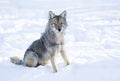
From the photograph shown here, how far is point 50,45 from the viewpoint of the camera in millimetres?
6375

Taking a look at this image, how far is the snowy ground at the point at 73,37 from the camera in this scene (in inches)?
238

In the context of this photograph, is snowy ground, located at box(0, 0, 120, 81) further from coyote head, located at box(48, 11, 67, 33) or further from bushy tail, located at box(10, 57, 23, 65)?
coyote head, located at box(48, 11, 67, 33)

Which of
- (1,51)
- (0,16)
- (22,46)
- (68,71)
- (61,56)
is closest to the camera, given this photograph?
(68,71)

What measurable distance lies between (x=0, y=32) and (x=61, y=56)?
11.7 feet

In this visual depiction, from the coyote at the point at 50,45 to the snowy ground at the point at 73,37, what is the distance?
0.17 m

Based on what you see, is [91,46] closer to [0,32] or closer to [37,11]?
[0,32]

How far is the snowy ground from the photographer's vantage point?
604 centimetres

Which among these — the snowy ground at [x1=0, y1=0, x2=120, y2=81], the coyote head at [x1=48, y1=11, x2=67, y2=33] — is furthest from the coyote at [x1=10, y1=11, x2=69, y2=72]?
the snowy ground at [x1=0, y1=0, x2=120, y2=81]

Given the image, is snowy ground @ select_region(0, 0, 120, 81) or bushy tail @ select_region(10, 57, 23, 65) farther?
bushy tail @ select_region(10, 57, 23, 65)

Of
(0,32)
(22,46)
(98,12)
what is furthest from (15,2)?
(22,46)

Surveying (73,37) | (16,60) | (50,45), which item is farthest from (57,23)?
(73,37)

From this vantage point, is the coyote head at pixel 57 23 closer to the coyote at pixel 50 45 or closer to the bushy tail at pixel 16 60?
the coyote at pixel 50 45

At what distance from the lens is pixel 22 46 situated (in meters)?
8.27

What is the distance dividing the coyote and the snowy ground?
168 mm
